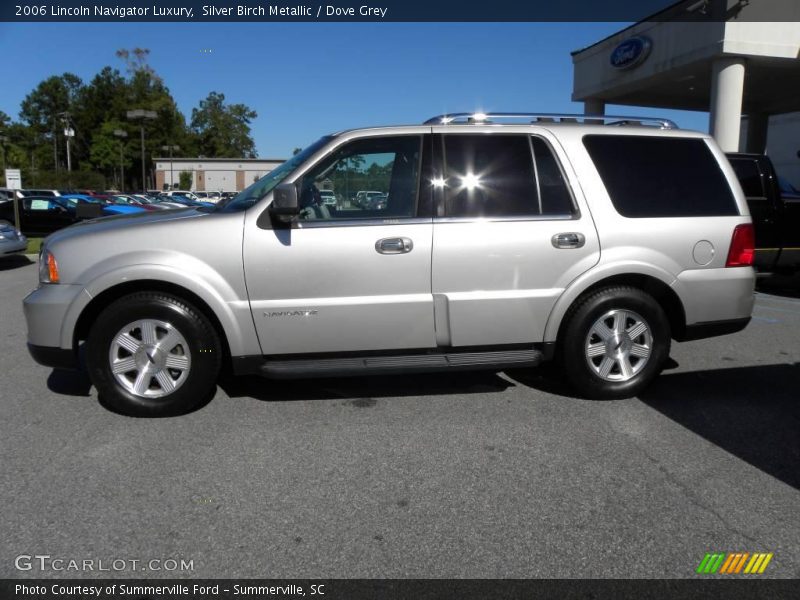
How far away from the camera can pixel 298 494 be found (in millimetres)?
3240

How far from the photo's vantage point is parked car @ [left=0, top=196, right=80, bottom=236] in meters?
21.7

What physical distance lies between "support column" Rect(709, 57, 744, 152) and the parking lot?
1395 centimetres

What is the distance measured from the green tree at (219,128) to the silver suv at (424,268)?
109 meters

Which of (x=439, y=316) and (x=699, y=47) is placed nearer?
(x=439, y=316)

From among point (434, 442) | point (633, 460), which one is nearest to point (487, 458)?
point (434, 442)

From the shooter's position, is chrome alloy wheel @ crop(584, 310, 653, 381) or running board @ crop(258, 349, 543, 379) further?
chrome alloy wheel @ crop(584, 310, 653, 381)

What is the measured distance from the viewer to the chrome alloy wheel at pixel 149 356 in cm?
417

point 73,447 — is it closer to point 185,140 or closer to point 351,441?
point 351,441

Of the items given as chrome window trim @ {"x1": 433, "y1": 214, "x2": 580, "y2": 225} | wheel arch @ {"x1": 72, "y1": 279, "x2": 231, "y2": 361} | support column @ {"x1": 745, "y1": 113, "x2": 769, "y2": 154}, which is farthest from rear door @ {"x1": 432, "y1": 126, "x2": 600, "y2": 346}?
support column @ {"x1": 745, "y1": 113, "x2": 769, "y2": 154}

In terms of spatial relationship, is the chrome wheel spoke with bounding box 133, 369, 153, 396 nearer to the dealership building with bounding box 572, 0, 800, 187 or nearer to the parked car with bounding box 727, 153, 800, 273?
the parked car with bounding box 727, 153, 800, 273

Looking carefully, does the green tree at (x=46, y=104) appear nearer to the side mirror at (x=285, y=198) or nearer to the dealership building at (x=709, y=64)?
the dealership building at (x=709, y=64)

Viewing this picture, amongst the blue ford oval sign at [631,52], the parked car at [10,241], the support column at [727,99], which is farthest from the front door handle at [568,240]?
the blue ford oval sign at [631,52]

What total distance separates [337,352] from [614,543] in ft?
7.05

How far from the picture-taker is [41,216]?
21719mm
